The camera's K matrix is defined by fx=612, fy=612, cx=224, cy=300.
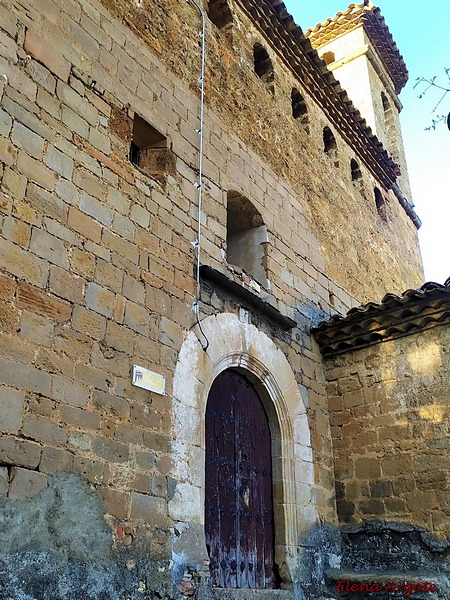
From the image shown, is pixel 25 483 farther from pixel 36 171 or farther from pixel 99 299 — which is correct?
pixel 36 171

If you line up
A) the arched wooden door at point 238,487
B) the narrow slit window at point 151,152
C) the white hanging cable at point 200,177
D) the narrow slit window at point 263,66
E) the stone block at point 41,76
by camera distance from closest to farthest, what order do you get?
the stone block at point 41,76
the arched wooden door at point 238,487
the white hanging cable at point 200,177
the narrow slit window at point 151,152
the narrow slit window at point 263,66

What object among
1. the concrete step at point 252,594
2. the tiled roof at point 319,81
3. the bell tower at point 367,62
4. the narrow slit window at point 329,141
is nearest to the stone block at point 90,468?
the concrete step at point 252,594

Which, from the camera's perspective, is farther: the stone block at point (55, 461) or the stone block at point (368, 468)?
the stone block at point (368, 468)

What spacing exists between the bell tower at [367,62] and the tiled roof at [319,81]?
2128mm

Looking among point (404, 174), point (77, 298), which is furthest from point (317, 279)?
point (404, 174)

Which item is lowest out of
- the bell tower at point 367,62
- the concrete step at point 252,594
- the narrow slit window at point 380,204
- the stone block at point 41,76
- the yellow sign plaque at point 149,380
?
the concrete step at point 252,594

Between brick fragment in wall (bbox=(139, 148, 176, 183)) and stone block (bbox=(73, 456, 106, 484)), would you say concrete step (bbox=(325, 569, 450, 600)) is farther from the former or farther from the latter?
brick fragment in wall (bbox=(139, 148, 176, 183))

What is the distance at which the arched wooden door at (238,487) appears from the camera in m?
4.88

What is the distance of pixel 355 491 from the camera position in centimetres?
618

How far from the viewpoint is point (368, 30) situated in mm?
13062

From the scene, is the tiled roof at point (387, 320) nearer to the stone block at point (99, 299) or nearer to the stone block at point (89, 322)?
the stone block at point (99, 299)

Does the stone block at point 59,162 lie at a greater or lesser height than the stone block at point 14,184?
greater

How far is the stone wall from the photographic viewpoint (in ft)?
18.8

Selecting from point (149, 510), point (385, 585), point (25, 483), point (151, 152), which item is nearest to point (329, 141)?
point (151, 152)
